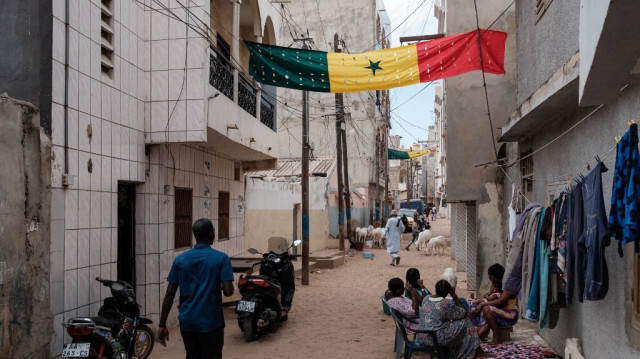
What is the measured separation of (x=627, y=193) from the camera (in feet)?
12.2

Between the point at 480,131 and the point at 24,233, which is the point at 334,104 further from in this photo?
the point at 24,233

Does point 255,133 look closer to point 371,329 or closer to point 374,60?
point 374,60

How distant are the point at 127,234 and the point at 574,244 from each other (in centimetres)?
596

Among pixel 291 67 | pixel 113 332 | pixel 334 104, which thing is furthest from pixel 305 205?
pixel 334 104

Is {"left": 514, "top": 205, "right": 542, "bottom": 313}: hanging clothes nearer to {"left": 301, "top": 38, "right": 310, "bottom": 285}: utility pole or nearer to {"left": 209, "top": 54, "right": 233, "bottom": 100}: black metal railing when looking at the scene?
{"left": 209, "top": 54, "right": 233, "bottom": 100}: black metal railing

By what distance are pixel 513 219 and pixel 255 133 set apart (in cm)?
537

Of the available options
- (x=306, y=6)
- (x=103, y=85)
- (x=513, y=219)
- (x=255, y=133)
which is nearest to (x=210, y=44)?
(x=103, y=85)

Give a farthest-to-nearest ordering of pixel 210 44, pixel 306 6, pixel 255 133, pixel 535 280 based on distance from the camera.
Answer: pixel 306 6 < pixel 255 133 < pixel 210 44 < pixel 535 280

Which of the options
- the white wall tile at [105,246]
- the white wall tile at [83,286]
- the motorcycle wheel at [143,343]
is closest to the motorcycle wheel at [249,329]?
the motorcycle wheel at [143,343]

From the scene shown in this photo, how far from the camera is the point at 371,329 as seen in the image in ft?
28.3

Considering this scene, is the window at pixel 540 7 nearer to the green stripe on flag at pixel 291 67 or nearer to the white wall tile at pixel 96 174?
the green stripe on flag at pixel 291 67

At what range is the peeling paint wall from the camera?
16.3 feet

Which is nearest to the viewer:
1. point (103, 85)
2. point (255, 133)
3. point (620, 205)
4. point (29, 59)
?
point (620, 205)

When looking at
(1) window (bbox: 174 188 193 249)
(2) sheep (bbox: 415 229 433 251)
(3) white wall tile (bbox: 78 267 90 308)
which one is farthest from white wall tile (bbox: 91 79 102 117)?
(2) sheep (bbox: 415 229 433 251)
